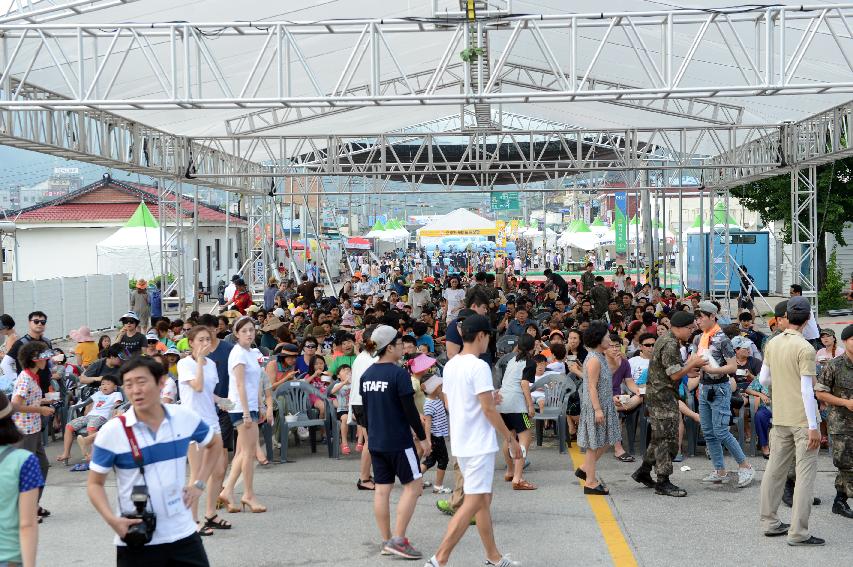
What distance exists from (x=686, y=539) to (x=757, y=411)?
3.42 meters

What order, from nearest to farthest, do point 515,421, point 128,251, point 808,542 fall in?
point 808,542 < point 515,421 < point 128,251

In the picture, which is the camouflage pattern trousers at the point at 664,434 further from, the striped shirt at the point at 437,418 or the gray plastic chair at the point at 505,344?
the gray plastic chair at the point at 505,344

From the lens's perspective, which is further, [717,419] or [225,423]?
[717,419]

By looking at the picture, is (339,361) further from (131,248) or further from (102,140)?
(131,248)

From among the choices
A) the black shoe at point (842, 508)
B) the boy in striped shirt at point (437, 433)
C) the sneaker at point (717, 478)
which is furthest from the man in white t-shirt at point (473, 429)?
the sneaker at point (717, 478)

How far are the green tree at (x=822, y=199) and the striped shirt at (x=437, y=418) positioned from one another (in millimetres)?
21554

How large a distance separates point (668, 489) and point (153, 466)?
5478 mm

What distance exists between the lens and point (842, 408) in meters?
7.81

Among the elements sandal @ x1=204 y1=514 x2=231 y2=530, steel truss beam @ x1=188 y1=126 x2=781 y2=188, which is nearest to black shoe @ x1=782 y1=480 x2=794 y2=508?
sandal @ x1=204 y1=514 x2=231 y2=530

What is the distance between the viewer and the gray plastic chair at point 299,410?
11.0 meters

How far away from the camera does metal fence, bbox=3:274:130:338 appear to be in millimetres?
24317

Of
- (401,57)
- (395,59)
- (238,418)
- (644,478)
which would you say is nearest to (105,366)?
(238,418)

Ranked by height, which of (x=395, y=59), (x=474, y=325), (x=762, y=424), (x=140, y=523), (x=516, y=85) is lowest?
(x=762, y=424)

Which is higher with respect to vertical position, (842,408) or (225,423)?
(842,408)
